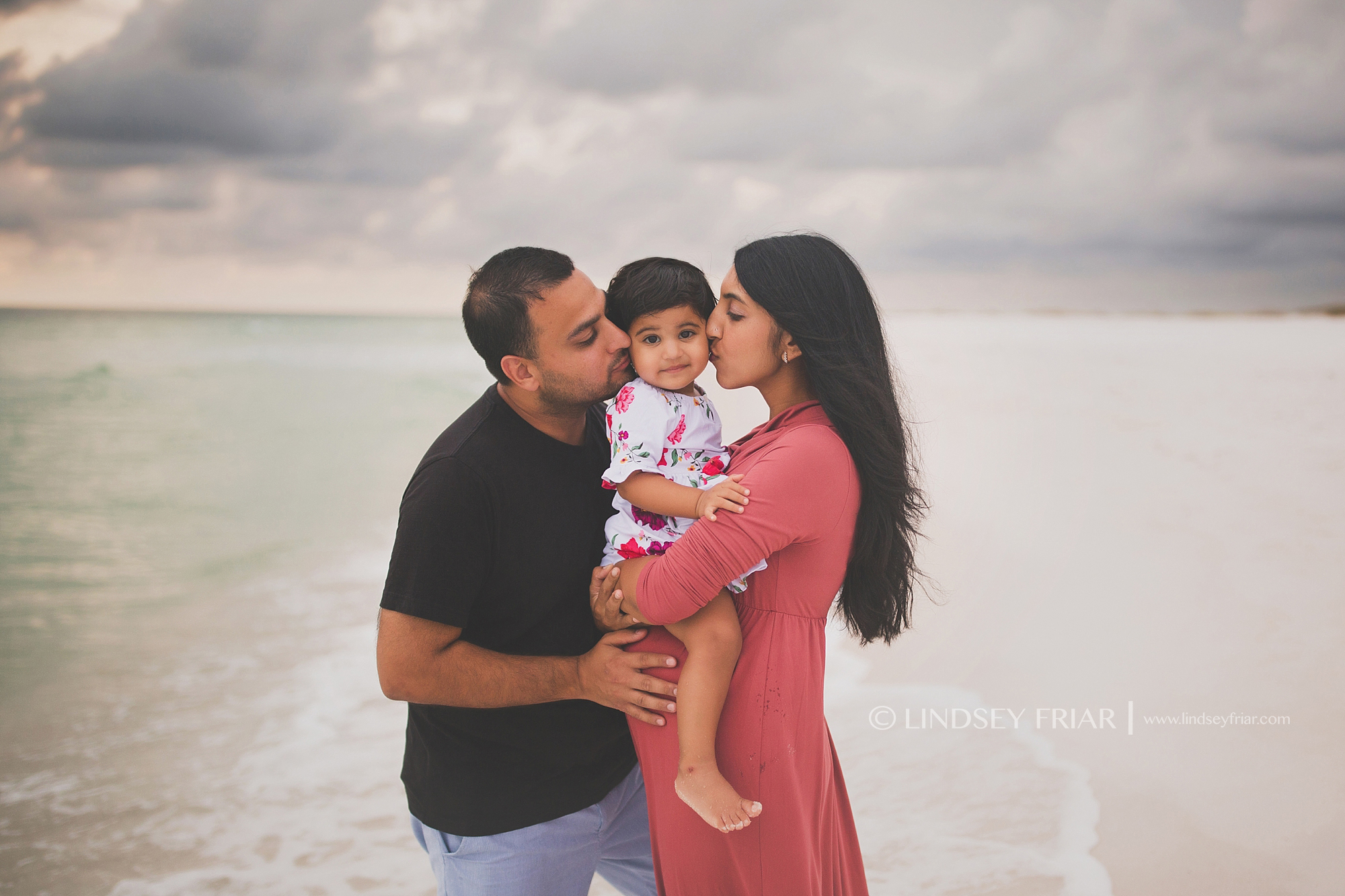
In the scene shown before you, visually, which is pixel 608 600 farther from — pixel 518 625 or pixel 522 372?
pixel 522 372

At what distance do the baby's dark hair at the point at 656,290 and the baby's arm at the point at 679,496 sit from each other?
0.51 metres

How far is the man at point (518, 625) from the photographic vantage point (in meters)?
1.98

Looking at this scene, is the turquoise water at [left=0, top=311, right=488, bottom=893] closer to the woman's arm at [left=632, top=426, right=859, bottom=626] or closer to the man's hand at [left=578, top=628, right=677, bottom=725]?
the man's hand at [left=578, top=628, right=677, bottom=725]

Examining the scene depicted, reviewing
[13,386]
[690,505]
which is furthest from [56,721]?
[13,386]

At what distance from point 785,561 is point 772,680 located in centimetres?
29

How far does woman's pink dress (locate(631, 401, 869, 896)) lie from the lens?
6.23 ft

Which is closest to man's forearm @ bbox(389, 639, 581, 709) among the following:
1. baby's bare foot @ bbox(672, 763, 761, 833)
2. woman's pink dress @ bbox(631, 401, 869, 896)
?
woman's pink dress @ bbox(631, 401, 869, 896)

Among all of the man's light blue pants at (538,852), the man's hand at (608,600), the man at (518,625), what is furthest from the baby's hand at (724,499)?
the man's light blue pants at (538,852)

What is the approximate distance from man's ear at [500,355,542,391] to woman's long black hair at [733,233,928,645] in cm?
61

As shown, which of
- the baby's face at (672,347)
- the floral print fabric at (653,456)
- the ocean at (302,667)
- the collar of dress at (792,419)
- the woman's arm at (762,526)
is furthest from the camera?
the ocean at (302,667)

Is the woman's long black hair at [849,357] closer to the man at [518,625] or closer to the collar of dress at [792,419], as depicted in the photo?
the collar of dress at [792,419]

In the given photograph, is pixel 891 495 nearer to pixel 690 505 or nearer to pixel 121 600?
pixel 690 505

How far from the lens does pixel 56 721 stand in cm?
613

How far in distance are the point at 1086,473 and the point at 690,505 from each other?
27.2 ft
